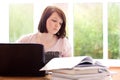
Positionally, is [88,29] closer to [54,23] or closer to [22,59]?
[54,23]

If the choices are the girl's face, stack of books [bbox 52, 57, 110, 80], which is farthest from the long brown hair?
stack of books [bbox 52, 57, 110, 80]

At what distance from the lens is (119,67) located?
13.6 ft

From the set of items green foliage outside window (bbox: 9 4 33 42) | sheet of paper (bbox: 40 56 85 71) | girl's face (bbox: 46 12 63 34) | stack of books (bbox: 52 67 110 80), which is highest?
green foliage outside window (bbox: 9 4 33 42)

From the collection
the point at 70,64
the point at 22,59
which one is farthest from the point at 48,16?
the point at 70,64

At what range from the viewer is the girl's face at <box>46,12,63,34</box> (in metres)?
2.03

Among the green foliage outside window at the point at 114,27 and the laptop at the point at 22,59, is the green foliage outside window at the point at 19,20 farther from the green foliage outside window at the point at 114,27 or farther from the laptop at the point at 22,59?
the laptop at the point at 22,59

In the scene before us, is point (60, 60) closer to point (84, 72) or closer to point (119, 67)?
point (84, 72)

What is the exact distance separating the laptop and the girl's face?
2.38 ft

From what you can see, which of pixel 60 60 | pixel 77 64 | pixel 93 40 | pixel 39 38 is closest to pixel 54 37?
pixel 39 38

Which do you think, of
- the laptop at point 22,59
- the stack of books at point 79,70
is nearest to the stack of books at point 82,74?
the stack of books at point 79,70

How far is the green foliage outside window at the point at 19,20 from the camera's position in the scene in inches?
171

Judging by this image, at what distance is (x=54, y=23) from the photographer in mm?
2072

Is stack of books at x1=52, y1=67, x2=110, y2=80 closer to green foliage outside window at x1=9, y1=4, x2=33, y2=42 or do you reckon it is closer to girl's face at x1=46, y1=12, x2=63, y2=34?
girl's face at x1=46, y1=12, x2=63, y2=34

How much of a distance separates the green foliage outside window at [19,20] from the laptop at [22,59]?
3.03 m
